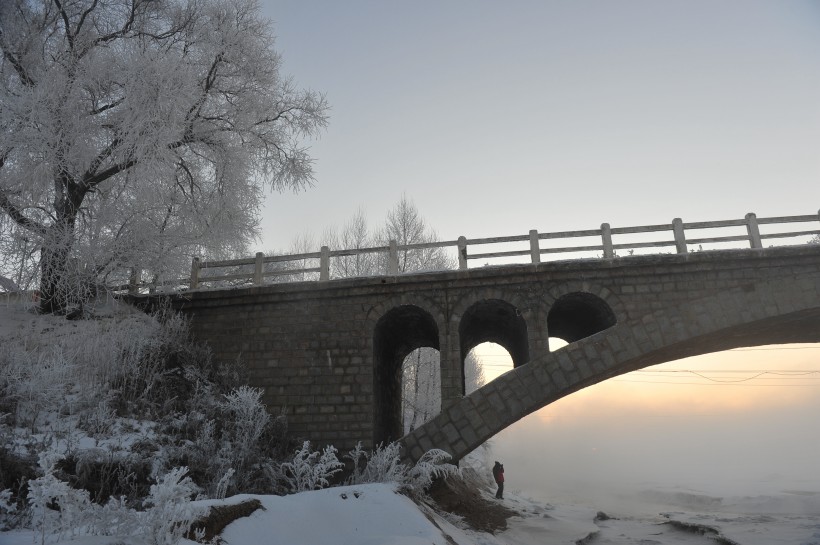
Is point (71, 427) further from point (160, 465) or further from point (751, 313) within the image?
point (751, 313)

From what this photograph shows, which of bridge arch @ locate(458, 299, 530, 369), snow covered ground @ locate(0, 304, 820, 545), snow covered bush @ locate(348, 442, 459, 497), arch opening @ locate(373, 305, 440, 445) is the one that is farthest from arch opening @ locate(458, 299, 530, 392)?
snow covered ground @ locate(0, 304, 820, 545)

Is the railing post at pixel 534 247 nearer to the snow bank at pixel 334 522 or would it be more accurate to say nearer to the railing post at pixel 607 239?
the railing post at pixel 607 239

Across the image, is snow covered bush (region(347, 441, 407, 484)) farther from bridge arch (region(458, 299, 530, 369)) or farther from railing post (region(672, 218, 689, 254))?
railing post (region(672, 218, 689, 254))

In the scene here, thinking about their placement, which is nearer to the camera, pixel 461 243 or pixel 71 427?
pixel 71 427

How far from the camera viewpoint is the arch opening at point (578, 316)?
13633 mm

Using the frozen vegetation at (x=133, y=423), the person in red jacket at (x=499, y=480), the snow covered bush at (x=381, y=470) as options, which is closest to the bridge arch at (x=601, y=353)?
the frozen vegetation at (x=133, y=423)

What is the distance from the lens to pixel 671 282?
13.0m

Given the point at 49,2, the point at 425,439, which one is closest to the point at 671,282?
the point at 425,439

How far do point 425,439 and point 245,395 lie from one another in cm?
434

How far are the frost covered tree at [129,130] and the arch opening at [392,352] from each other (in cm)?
589

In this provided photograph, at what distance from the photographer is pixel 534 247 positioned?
1353cm

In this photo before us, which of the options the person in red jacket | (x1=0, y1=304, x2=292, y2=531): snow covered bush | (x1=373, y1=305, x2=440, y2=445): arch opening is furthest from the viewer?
the person in red jacket

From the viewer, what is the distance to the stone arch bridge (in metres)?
12.6

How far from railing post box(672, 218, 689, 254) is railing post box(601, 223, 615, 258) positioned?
161 centimetres
